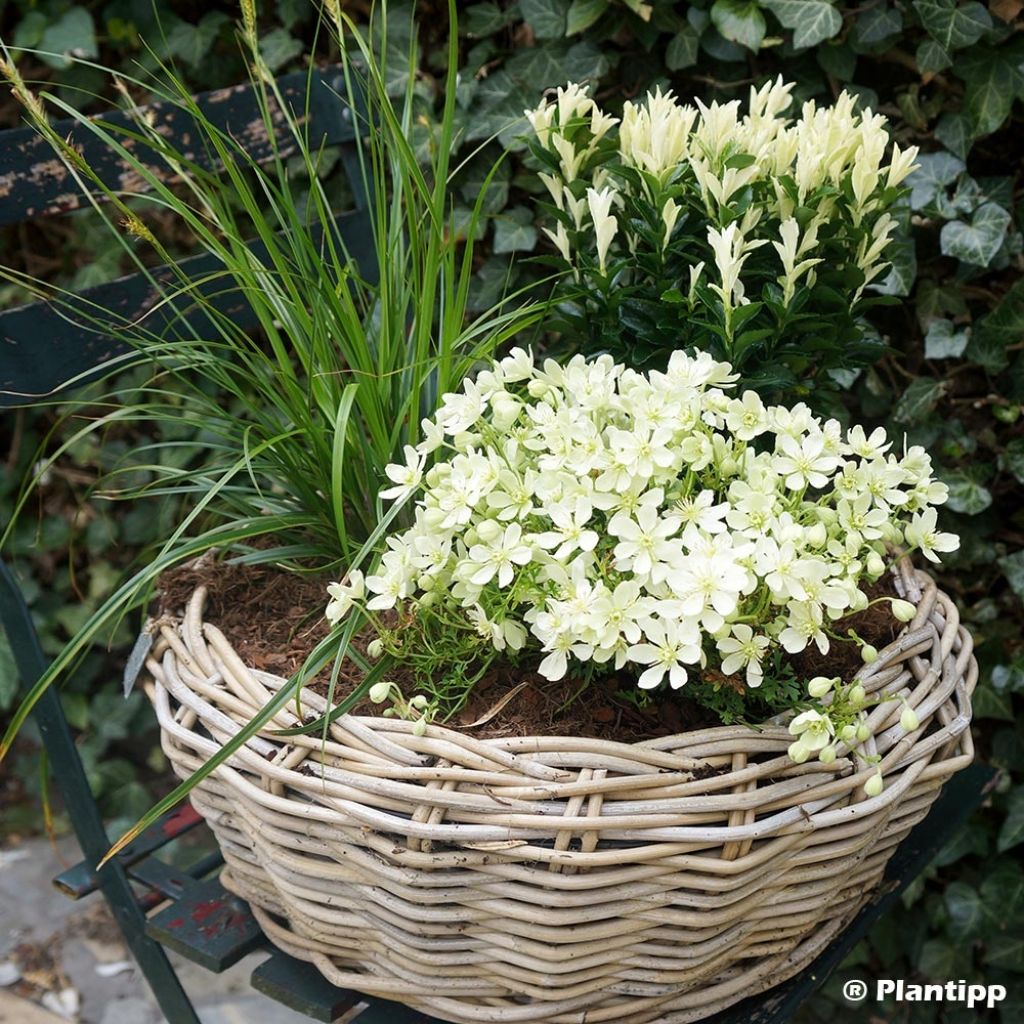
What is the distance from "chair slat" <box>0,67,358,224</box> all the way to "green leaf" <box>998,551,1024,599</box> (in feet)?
3.25

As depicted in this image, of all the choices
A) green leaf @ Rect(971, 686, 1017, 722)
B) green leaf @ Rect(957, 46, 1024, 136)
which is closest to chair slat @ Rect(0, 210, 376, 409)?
green leaf @ Rect(957, 46, 1024, 136)

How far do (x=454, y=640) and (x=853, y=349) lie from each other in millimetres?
478

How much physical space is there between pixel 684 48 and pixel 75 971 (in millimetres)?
1702

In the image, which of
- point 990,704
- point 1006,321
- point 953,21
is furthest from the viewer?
point 990,704

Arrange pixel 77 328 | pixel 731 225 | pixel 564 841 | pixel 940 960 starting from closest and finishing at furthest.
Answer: pixel 564 841, pixel 731 225, pixel 77 328, pixel 940 960

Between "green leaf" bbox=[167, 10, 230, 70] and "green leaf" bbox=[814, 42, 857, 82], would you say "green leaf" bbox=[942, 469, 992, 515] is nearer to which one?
"green leaf" bbox=[814, 42, 857, 82]

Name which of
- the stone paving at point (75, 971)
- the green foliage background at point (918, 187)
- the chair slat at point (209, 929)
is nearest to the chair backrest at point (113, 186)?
the green foliage background at point (918, 187)

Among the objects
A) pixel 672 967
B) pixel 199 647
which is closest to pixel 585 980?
pixel 672 967

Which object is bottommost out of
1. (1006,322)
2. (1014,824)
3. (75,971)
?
(75,971)

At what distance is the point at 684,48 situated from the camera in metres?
1.41

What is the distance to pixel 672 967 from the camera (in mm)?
845

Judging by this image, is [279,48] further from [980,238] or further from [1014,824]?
[1014,824]

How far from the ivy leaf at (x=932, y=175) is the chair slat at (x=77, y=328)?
762 mm

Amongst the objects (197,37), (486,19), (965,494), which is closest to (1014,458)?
(965,494)
